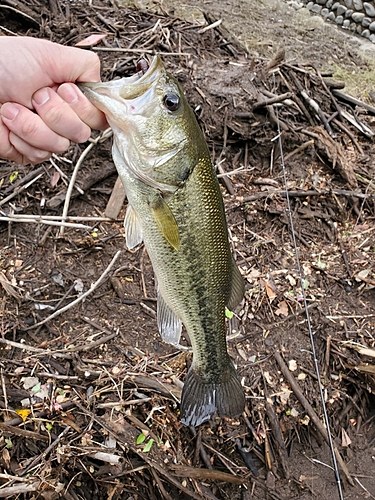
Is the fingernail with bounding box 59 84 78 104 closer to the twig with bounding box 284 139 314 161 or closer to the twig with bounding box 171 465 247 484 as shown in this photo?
the twig with bounding box 171 465 247 484

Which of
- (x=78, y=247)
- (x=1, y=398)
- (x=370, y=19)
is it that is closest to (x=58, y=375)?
(x=1, y=398)

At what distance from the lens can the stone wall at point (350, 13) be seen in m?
9.04

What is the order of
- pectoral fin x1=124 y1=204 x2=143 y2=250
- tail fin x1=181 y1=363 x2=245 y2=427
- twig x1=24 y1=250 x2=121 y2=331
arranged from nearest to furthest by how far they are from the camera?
1. pectoral fin x1=124 y1=204 x2=143 y2=250
2. tail fin x1=181 y1=363 x2=245 y2=427
3. twig x1=24 y1=250 x2=121 y2=331

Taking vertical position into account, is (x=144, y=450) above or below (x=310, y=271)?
below

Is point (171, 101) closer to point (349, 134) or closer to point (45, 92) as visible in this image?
point (45, 92)

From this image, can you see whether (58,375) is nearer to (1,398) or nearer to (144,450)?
(1,398)

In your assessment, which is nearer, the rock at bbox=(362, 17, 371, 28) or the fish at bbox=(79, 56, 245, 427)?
the fish at bbox=(79, 56, 245, 427)

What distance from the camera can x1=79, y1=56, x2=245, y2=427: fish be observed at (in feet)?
6.40

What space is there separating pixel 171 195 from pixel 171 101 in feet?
1.32

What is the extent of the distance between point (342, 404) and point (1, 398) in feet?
8.21

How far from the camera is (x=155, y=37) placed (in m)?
5.13

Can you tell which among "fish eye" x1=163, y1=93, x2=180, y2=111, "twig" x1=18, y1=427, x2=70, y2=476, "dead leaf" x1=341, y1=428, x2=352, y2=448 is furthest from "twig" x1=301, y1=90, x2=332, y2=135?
"twig" x1=18, y1=427, x2=70, y2=476

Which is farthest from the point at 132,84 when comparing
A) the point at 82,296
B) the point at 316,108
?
the point at 316,108

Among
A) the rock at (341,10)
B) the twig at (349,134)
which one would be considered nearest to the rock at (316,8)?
the rock at (341,10)
